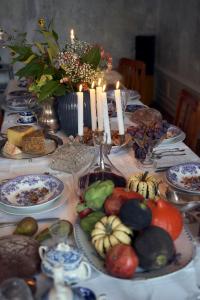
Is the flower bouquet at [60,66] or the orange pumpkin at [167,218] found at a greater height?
the flower bouquet at [60,66]

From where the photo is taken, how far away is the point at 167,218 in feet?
2.56

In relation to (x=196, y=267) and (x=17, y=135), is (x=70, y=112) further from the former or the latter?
(x=196, y=267)

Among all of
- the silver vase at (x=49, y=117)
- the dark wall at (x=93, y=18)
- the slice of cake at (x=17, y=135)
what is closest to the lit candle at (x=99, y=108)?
the slice of cake at (x=17, y=135)

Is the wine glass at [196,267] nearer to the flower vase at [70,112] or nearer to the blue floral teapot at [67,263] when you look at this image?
the blue floral teapot at [67,263]

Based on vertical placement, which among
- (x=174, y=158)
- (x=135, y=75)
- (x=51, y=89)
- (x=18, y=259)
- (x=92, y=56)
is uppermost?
(x=92, y=56)

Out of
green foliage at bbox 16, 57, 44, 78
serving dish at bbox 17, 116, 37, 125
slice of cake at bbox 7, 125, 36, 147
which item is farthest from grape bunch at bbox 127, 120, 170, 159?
serving dish at bbox 17, 116, 37, 125

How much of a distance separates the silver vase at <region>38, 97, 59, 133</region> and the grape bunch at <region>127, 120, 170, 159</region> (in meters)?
0.55

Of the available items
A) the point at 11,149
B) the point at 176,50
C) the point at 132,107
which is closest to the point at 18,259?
the point at 11,149

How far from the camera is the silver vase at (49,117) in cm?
173

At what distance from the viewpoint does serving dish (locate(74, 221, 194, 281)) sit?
0.74 metres

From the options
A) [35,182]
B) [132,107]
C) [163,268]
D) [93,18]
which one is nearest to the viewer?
[163,268]

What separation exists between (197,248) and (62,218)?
38 cm

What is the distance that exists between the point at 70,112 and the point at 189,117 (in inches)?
27.3

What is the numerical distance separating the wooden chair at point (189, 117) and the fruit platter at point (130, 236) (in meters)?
1.04
